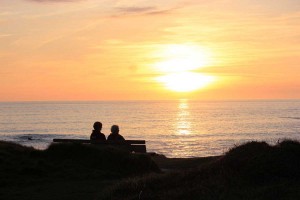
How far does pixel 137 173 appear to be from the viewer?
14344 millimetres

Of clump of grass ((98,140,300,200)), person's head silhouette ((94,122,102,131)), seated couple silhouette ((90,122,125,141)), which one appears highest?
person's head silhouette ((94,122,102,131))

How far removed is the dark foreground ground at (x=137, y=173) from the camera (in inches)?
367

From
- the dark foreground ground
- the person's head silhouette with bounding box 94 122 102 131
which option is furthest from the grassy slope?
the person's head silhouette with bounding box 94 122 102 131

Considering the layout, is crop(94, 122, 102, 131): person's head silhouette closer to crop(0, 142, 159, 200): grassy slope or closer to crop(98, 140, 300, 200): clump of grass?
crop(0, 142, 159, 200): grassy slope

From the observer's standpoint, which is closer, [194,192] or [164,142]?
[194,192]

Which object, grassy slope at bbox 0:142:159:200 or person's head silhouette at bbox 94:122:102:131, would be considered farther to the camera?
person's head silhouette at bbox 94:122:102:131

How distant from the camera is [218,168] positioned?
36.3ft

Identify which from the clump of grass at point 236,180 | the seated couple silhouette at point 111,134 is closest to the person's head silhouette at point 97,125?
the seated couple silhouette at point 111,134

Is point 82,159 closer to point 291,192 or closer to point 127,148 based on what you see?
point 127,148

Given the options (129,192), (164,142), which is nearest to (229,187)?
(129,192)

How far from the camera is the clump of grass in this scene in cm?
902

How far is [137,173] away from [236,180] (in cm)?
499

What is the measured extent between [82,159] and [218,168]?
5.56 metres

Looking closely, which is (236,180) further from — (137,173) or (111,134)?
(111,134)
